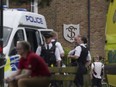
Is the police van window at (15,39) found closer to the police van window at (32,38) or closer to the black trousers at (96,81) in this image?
the police van window at (32,38)

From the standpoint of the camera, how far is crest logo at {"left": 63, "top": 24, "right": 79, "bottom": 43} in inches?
1160

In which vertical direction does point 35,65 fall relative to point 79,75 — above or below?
above

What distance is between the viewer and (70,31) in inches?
1161

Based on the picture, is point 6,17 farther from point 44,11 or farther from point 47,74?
point 44,11

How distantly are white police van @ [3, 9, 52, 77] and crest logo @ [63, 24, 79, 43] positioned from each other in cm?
1070

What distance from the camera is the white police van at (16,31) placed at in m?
15.7

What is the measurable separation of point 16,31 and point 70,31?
1330 centimetres

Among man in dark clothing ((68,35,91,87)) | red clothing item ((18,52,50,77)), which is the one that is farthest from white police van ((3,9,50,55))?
red clothing item ((18,52,50,77))

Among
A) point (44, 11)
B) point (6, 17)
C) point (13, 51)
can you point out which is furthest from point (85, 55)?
point (44, 11)

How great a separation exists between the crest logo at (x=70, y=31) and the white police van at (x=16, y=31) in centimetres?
1070

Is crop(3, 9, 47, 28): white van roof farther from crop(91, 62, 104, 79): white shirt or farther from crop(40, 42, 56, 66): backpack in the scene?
crop(91, 62, 104, 79): white shirt

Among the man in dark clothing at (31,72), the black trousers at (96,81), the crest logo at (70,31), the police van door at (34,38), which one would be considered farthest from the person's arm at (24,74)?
the crest logo at (70,31)

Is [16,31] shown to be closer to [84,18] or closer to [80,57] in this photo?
[80,57]

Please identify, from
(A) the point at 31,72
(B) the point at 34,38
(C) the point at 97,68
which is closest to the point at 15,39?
(B) the point at 34,38
